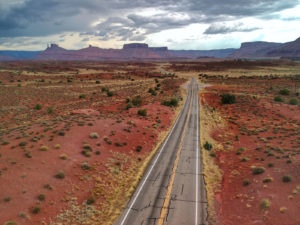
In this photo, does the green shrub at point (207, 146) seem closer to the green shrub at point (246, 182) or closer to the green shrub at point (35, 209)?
the green shrub at point (246, 182)

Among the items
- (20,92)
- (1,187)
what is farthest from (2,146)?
(20,92)

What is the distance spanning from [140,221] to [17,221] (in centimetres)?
719

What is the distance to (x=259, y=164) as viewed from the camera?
26.7 meters

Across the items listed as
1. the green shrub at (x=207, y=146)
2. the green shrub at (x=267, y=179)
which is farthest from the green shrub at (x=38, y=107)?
the green shrub at (x=267, y=179)

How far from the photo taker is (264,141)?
113 ft

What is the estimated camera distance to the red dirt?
18.8m

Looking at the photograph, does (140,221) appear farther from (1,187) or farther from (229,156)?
(229,156)

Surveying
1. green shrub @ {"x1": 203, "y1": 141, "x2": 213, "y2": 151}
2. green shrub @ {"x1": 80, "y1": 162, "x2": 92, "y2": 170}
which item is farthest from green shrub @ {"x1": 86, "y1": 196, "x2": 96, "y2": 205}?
green shrub @ {"x1": 203, "y1": 141, "x2": 213, "y2": 151}

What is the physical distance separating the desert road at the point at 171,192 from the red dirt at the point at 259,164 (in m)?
1.71

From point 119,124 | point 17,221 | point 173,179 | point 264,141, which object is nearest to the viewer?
point 17,221

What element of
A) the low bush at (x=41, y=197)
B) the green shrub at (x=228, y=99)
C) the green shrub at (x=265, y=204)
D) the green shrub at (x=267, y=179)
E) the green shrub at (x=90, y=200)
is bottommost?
the green shrub at (x=90, y=200)

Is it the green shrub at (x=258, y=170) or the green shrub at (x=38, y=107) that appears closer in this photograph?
the green shrub at (x=258, y=170)

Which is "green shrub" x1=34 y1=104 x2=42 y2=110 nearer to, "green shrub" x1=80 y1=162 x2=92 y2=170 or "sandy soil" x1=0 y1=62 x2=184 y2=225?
"sandy soil" x1=0 y1=62 x2=184 y2=225

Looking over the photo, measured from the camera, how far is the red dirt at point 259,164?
1883 centimetres
